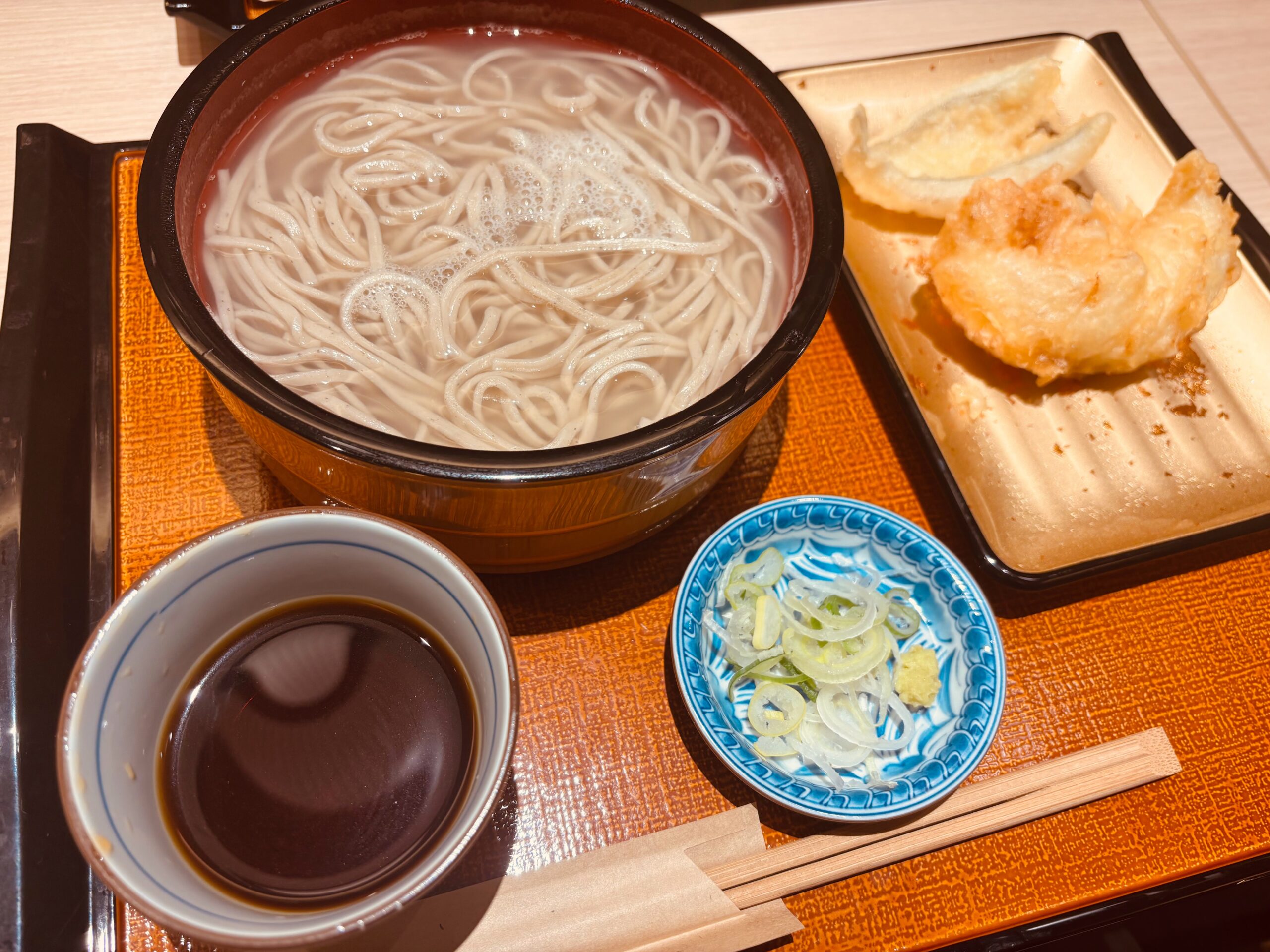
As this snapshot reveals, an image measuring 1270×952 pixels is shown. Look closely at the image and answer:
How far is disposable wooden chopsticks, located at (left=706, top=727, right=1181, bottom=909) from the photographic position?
1.21 m

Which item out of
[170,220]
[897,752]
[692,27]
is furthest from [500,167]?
[897,752]

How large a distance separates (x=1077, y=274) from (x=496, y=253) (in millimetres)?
1128

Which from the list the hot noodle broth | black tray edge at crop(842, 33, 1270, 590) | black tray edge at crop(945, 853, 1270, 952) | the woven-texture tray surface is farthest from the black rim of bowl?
black tray edge at crop(945, 853, 1270, 952)

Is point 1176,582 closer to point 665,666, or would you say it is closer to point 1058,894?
point 1058,894

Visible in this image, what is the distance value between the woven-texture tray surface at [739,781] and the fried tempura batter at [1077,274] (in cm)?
24

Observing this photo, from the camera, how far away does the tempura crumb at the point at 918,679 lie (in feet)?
4.44

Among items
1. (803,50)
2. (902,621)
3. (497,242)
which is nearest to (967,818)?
(902,621)

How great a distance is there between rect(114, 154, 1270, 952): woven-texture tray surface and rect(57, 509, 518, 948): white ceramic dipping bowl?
31cm

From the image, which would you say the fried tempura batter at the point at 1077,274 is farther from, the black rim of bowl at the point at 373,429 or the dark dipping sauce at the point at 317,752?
the dark dipping sauce at the point at 317,752

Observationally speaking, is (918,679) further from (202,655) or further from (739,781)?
(202,655)

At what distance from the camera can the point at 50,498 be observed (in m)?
1.35

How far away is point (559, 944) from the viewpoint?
1.13 metres

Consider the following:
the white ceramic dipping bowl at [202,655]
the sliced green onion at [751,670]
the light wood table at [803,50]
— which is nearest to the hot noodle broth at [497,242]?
the white ceramic dipping bowl at [202,655]

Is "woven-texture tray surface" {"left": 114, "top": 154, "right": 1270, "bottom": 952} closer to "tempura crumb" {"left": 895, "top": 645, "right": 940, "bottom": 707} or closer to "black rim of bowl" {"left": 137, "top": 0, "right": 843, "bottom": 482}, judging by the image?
"tempura crumb" {"left": 895, "top": 645, "right": 940, "bottom": 707}
